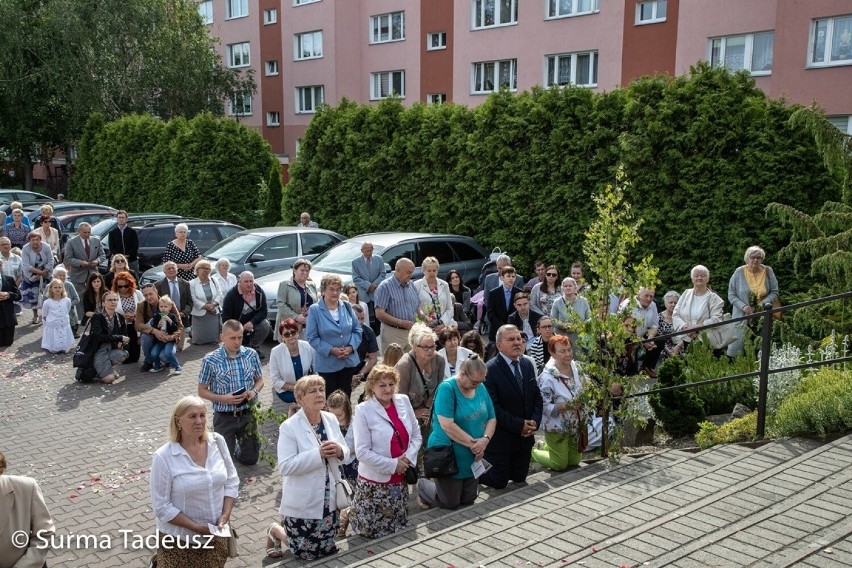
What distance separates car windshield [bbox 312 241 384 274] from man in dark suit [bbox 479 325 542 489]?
7.98 m

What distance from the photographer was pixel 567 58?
3062cm

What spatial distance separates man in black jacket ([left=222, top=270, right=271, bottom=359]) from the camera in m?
13.1

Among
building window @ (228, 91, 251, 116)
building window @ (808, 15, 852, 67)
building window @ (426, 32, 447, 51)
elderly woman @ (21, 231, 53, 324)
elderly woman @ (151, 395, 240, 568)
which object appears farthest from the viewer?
building window @ (228, 91, 251, 116)


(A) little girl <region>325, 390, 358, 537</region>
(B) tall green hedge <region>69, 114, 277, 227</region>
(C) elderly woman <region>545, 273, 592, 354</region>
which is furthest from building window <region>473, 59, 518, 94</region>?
(A) little girl <region>325, 390, 358, 537</region>

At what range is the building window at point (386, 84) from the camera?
38.0 m

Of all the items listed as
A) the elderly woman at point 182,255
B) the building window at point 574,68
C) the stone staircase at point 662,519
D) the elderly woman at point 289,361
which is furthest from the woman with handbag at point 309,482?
the building window at point 574,68

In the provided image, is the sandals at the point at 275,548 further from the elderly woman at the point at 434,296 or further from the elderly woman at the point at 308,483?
the elderly woman at the point at 434,296

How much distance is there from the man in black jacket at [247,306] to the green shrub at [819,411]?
8142mm

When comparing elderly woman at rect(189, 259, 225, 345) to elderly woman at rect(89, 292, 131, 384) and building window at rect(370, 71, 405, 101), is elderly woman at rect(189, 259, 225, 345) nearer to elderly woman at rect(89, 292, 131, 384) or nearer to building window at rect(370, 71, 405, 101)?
elderly woman at rect(89, 292, 131, 384)

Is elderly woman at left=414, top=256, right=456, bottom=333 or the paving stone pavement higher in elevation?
elderly woman at left=414, top=256, right=456, bottom=333

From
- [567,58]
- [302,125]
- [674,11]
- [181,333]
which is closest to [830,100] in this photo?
[674,11]

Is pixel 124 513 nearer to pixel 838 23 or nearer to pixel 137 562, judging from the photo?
pixel 137 562

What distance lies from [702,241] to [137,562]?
1133 cm

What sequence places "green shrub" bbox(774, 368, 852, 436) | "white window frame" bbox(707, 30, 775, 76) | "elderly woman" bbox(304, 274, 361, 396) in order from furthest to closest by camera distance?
"white window frame" bbox(707, 30, 775, 76), "elderly woman" bbox(304, 274, 361, 396), "green shrub" bbox(774, 368, 852, 436)
